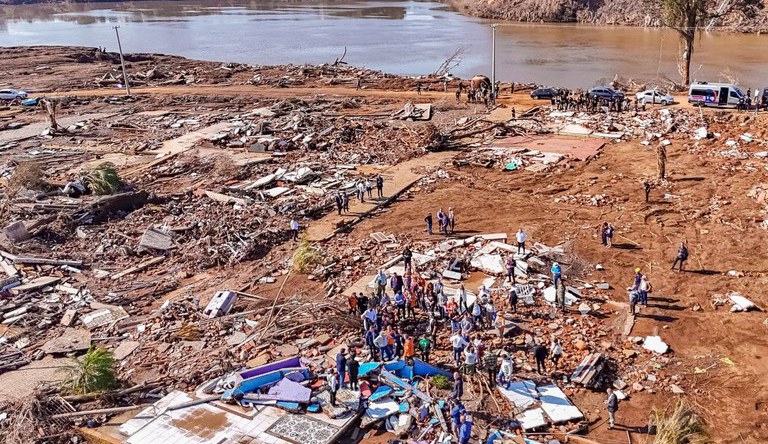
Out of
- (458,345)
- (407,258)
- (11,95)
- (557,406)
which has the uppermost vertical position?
(11,95)

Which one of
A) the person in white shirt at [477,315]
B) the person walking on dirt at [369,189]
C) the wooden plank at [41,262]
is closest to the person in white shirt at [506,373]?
the person in white shirt at [477,315]

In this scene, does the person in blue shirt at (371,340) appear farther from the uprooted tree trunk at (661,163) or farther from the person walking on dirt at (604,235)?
the uprooted tree trunk at (661,163)

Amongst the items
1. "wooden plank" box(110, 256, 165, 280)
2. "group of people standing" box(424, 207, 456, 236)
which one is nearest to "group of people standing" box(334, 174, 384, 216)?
"group of people standing" box(424, 207, 456, 236)

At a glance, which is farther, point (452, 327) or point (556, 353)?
point (452, 327)

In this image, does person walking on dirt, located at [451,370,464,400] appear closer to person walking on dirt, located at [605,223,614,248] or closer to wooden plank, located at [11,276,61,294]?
person walking on dirt, located at [605,223,614,248]

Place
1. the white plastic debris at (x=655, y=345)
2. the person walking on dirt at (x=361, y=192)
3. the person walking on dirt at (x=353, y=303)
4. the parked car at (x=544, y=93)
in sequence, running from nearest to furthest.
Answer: the white plastic debris at (x=655, y=345) < the person walking on dirt at (x=353, y=303) < the person walking on dirt at (x=361, y=192) < the parked car at (x=544, y=93)

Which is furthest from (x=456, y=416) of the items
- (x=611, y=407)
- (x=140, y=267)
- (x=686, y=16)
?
(x=686, y=16)

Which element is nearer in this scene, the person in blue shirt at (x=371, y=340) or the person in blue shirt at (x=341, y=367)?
the person in blue shirt at (x=341, y=367)

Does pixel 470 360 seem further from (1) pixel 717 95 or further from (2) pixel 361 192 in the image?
(1) pixel 717 95

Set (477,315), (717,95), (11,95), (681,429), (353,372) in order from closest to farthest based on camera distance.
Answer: (681,429) < (353,372) < (477,315) < (717,95) < (11,95)
